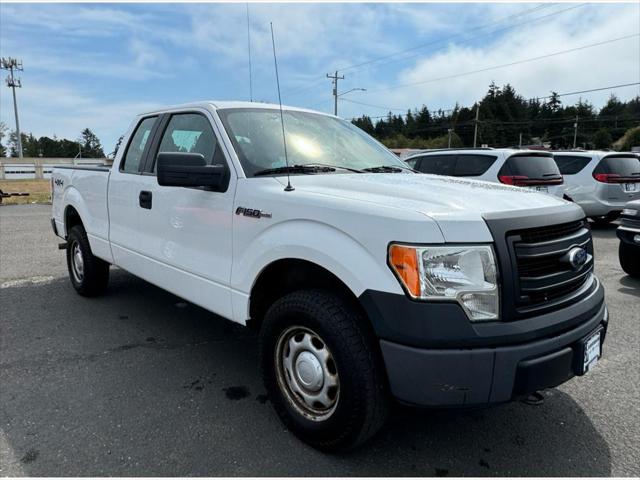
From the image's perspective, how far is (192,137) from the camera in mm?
3643

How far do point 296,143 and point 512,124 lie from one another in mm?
105057

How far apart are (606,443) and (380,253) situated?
1.74 m

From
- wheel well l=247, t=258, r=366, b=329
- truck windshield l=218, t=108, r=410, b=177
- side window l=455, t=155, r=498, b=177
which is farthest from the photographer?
side window l=455, t=155, r=498, b=177

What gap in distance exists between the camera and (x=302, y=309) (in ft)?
8.09

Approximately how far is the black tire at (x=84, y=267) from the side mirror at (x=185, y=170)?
2.64 metres

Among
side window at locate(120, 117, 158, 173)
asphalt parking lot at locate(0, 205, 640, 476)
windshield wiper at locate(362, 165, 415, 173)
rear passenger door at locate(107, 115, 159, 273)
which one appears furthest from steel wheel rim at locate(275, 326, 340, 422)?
side window at locate(120, 117, 158, 173)

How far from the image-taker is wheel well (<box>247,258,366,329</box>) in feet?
8.22

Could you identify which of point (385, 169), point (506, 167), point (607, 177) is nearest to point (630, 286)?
point (506, 167)

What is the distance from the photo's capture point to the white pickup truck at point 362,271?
210cm

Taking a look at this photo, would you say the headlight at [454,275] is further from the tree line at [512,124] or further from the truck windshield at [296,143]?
the tree line at [512,124]

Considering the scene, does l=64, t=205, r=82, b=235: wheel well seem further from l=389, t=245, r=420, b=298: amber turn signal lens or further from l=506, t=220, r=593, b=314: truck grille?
l=506, t=220, r=593, b=314: truck grille

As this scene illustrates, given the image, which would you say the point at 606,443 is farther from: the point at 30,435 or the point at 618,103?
the point at 618,103

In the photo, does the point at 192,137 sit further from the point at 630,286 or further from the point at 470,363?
the point at 630,286

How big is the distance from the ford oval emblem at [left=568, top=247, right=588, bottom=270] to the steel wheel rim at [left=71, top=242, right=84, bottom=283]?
4624 mm
